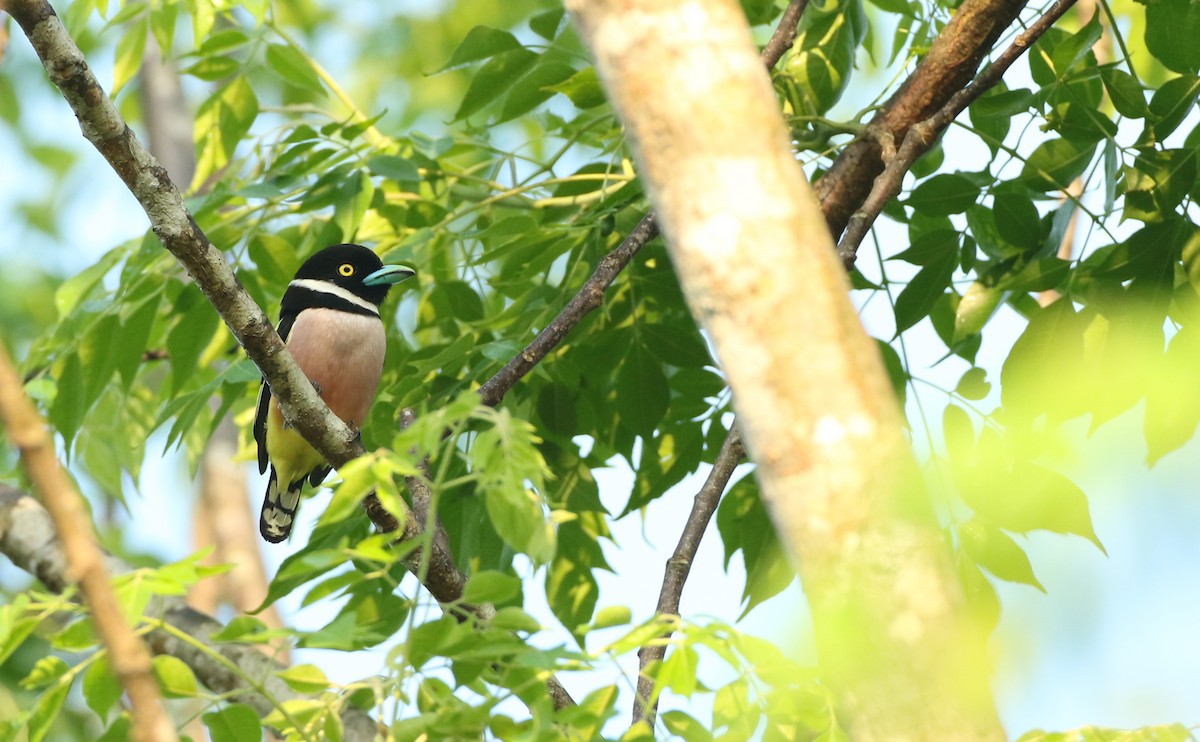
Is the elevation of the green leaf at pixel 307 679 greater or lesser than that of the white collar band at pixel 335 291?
lesser

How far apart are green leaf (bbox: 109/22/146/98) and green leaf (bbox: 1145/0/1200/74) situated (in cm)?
381

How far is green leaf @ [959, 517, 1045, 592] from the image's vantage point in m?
3.53

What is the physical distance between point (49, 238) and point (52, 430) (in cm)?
991

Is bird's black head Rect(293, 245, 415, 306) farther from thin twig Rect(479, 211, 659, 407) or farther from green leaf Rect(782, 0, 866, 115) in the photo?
thin twig Rect(479, 211, 659, 407)

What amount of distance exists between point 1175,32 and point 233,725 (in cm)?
339

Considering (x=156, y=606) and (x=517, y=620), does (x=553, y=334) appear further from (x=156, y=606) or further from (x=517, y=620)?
(x=156, y=606)

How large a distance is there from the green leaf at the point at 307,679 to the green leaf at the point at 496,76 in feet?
9.23

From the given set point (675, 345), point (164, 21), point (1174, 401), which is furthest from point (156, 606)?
point (1174, 401)

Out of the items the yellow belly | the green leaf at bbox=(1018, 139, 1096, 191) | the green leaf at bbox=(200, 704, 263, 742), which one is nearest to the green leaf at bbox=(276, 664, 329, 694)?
the green leaf at bbox=(200, 704, 263, 742)

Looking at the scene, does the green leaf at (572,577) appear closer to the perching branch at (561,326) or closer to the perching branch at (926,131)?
the perching branch at (561,326)

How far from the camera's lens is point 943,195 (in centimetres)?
425

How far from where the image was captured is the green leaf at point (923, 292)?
433cm

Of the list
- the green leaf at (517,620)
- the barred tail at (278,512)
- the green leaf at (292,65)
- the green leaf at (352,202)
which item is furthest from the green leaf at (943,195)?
the barred tail at (278,512)

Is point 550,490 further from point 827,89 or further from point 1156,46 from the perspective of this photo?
point 1156,46
